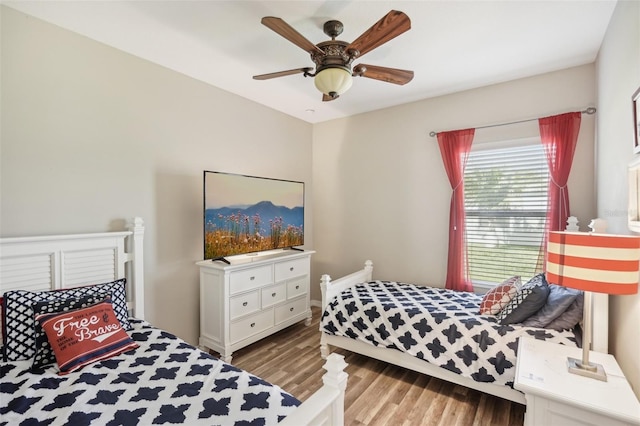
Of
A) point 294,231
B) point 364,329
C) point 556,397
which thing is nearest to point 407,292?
point 364,329

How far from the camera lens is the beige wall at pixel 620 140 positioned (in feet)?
4.67

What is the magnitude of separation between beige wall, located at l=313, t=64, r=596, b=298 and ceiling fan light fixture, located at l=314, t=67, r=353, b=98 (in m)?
1.82

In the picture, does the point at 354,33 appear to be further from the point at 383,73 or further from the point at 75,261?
the point at 75,261

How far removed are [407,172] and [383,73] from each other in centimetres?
166

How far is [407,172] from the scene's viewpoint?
357 cm

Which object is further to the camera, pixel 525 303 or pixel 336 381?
pixel 525 303

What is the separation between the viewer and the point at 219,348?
109 inches

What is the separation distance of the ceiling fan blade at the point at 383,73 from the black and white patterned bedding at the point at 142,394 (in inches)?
75.9

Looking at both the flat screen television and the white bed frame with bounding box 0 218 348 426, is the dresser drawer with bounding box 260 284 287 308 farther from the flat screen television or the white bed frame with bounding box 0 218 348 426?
the white bed frame with bounding box 0 218 348 426

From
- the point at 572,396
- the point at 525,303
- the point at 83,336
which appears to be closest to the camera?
the point at 572,396

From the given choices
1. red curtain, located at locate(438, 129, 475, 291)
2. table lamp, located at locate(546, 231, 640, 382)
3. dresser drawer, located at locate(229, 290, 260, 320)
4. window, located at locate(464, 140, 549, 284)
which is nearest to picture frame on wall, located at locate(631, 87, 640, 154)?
table lamp, located at locate(546, 231, 640, 382)


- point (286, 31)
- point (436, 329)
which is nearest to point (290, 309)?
point (436, 329)

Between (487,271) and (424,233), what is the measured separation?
0.73 meters

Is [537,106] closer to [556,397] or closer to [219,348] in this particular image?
[556,397]
